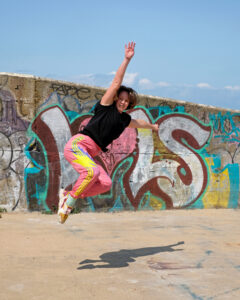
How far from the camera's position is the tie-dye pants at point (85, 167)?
441cm

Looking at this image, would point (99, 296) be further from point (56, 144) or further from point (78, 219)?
point (56, 144)

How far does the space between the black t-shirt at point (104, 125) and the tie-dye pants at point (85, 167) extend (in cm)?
7

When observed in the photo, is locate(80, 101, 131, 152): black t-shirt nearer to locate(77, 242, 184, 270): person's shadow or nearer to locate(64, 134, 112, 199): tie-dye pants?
locate(64, 134, 112, 199): tie-dye pants

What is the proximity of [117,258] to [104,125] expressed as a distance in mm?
1657

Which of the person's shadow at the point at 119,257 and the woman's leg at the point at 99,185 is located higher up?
the woman's leg at the point at 99,185

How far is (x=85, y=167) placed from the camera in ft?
14.5

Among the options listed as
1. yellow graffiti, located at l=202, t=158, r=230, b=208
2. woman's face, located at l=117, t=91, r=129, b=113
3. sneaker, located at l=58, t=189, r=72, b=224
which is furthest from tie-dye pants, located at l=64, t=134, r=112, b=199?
yellow graffiti, located at l=202, t=158, r=230, b=208

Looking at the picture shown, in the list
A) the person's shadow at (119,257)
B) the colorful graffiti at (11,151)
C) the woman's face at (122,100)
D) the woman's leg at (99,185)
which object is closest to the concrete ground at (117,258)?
the person's shadow at (119,257)

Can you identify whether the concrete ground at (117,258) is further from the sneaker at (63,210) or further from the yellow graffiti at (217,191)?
the yellow graffiti at (217,191)

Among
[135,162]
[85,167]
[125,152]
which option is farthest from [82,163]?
[135,162]

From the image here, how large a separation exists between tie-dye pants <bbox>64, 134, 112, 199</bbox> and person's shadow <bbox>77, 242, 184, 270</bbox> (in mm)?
798

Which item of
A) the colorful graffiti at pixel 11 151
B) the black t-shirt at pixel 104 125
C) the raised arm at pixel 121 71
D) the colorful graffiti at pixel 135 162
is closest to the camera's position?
the raised arm at pixel 121 71

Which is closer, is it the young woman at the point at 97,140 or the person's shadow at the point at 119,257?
the young woman at the point at 97,140

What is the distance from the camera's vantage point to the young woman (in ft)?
14.5
